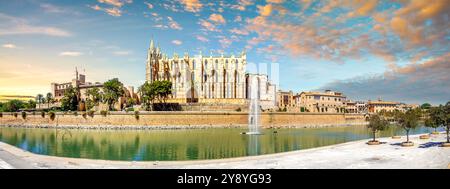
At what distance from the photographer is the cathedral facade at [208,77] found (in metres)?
74.6

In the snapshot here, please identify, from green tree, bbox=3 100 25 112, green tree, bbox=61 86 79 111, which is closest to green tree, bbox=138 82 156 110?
green tree, bbox=61 86 79 111

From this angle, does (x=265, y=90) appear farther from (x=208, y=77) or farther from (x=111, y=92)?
(x=111, y=92)

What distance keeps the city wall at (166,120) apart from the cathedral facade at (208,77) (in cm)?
1239

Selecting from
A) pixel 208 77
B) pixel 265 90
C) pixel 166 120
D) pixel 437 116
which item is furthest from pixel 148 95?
pixel 437 116

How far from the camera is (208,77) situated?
246ft

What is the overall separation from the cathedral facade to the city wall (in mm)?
12391

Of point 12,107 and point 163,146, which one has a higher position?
point 12,107

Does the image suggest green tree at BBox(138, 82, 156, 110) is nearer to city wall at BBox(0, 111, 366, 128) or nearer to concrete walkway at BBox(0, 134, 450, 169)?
city wall at BBox(0, 111, 366, 128)

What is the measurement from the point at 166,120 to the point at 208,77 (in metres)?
20.7

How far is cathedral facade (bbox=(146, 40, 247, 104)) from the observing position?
245ft

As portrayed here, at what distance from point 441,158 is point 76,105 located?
69397mm

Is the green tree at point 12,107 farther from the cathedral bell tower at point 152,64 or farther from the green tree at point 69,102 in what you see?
the cathedral bell tower at point 152,64

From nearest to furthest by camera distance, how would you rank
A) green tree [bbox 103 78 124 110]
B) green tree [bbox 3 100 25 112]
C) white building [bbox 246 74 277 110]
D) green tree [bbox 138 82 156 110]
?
green tree [bbox 138 82 156 110] < green tree [bbox 103 78 124 110] < green tree [bbox 3 100 25 112] < white building [bbox 246 74 277 110]
